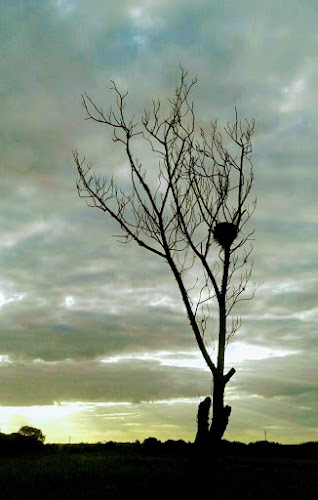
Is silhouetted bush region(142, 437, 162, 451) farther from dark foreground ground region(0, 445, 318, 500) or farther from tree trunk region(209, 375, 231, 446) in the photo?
tree trunk region(209, 375, 231, 446)

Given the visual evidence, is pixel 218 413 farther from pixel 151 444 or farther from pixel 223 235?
pixel 151 444

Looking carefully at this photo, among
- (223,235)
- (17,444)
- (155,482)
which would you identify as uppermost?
(223,235)

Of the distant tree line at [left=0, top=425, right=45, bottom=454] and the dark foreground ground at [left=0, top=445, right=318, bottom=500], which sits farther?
the distant tree line at [left=0, top=425, right=45, bottom=454]

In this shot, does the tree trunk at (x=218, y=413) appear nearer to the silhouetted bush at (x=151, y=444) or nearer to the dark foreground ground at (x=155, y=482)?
the dark foreground ground at (x=155, y=482)

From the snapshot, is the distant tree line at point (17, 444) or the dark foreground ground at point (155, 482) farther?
the distant tree line at point (17, 444)

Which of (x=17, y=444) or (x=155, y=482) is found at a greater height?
(x=17, y=444)

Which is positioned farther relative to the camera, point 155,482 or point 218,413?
point 155,482

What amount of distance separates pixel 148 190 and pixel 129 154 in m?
0.85

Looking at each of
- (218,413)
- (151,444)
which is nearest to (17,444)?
(151,444)

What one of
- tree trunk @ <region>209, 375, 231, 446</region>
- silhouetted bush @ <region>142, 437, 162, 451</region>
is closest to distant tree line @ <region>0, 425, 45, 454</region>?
silhouetted bush @ <region>142, 437, 162, 451</region>

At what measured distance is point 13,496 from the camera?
10.8 m

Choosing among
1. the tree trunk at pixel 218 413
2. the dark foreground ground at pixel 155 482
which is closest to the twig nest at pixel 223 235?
the tree trunk at pixel 218 413

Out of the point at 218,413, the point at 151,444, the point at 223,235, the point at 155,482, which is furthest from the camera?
the point at 151,444

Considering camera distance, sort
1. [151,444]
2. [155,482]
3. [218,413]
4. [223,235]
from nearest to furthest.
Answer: [218,413] → [223,235] → [155,482] → [151,444]
